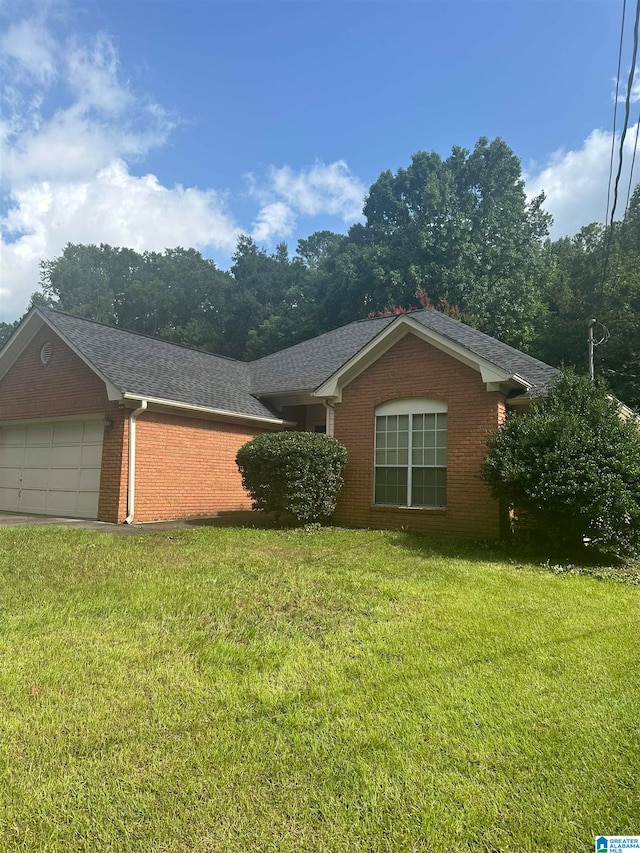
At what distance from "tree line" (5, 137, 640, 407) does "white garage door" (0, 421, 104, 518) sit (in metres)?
18.9

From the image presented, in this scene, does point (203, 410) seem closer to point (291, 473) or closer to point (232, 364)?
point (291, 473)

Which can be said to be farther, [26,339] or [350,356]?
[350,356]

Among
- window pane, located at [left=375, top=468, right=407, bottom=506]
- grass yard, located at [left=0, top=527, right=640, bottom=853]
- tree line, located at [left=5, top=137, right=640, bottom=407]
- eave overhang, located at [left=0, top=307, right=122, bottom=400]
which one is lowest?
grass yard, located at [left=0, top=527, right=640, bottom=853]

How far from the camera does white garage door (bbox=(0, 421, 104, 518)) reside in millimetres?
13445

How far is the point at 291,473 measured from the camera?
448 inches

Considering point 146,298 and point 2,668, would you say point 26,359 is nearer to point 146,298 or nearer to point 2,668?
point 2,668

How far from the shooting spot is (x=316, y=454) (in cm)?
1167

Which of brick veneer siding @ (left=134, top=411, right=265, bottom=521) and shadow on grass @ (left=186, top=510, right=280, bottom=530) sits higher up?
brick veneer siding @ (left=134, top=411, right=265, bottom=521)

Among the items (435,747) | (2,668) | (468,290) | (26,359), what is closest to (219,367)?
(26,359)

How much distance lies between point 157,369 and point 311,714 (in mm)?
12886

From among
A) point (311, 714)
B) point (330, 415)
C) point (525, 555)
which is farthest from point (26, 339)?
point (311, 714)

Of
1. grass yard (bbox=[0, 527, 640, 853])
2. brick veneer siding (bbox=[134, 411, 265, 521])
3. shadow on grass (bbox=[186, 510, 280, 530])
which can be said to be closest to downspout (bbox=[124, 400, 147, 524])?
brick veneer siding (bbox=[134, 411, 265, 521])

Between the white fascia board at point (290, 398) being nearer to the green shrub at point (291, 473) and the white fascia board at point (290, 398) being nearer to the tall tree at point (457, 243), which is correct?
the green shrub at point (291, 473)

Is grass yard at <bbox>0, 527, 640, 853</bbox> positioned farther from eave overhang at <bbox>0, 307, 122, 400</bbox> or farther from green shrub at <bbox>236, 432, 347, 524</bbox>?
eave overhang at <bbox>0, 307, 122, 400</bbox>
